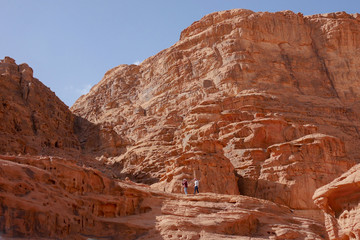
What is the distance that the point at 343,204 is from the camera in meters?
14.0

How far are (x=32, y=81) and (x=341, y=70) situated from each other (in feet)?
122

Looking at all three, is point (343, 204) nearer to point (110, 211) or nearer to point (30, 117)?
point (110, 211)

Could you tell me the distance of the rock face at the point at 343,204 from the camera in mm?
13383

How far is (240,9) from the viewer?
7188cm

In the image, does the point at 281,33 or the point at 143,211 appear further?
the point at 281,33

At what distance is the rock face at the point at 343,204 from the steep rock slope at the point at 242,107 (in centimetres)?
1763

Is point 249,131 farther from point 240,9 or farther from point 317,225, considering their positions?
point 240,9

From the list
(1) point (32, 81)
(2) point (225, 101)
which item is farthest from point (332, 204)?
(1) point (32, 81)

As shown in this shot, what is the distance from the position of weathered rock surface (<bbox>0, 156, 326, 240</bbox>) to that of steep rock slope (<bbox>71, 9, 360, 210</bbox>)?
281 inches

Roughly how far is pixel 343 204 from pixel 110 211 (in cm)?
1173

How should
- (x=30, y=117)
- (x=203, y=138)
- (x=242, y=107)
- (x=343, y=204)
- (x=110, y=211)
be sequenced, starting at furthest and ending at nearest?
1. (x=242, y=107)
2. (x=30, y=117)
3. (x=203, y=138)
4. (x=110, y=211)
5. (x=343, y=204)

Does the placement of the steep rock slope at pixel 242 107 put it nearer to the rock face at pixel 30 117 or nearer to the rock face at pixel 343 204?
the rock face at pixel 30 117

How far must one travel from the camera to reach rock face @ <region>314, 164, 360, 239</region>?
13383 mm

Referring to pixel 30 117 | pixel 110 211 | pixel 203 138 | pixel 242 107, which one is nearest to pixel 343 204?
pixel 110 211
